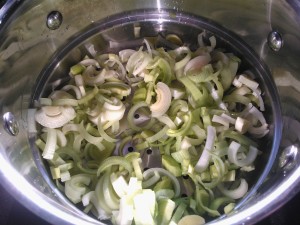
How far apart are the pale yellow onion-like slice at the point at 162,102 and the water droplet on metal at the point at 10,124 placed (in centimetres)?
40

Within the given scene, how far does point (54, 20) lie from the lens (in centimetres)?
141

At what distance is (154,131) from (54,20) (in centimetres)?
48

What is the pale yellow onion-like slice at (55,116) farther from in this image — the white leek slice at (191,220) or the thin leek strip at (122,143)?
the white leek slice at (191,220)

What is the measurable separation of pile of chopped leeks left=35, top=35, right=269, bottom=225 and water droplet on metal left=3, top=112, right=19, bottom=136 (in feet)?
0.28

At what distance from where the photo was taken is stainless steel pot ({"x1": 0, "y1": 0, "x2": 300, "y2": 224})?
1.02 metres

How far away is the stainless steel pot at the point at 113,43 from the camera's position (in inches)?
40.0

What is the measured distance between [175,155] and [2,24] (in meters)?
0.59

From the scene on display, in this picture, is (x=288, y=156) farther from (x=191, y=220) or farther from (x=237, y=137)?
(x=191, y=220)

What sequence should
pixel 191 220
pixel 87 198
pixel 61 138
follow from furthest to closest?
1. pixel 61 138
2. pixel 87 198
3. pixel 191 220

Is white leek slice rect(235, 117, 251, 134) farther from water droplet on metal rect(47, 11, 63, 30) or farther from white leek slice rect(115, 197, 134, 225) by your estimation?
water droplet on metal rect(47, 11, 63, 30)

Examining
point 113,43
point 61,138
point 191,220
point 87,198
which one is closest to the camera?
point 191,220

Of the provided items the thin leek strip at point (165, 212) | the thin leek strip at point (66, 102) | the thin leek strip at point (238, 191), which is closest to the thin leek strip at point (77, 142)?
the thin leek strip at point (66, 102)

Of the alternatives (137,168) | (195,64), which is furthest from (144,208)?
(195,64)

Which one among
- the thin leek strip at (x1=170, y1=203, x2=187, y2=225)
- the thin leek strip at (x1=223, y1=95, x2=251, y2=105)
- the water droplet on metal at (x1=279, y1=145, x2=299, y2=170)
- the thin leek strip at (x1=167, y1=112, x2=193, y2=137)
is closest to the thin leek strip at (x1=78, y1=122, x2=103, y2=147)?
the thin leek strip at (x1=167, y1=112, x2=193, y2=137)
